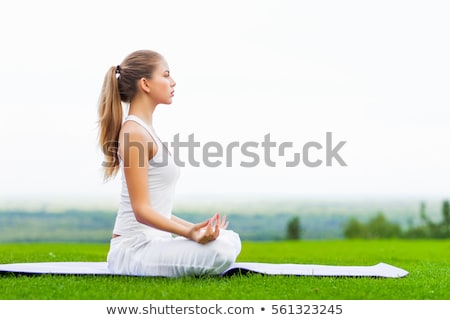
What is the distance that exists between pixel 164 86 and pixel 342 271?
1.83 meters

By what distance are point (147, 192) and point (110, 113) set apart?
65 centimetres

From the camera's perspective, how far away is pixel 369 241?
33.1ft

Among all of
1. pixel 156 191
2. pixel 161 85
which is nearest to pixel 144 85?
pixel 161 85

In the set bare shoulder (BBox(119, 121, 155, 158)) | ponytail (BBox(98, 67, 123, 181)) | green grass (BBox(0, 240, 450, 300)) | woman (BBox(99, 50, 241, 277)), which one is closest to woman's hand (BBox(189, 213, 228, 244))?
woman (BBox(99, 50, 241, 277))

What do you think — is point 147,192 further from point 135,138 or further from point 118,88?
point 118,88

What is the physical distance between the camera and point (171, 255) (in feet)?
13.2

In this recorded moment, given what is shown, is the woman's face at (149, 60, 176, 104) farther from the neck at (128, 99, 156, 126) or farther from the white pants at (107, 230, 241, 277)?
the white pants at (107, 230, 241, 277)

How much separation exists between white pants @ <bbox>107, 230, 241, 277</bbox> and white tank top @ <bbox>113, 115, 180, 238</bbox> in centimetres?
6

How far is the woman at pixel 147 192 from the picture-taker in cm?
393

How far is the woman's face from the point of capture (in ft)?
13.8

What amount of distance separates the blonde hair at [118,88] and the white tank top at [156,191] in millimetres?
122

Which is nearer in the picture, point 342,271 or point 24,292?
point 24,292

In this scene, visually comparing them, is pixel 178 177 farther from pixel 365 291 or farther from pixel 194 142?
pixel 194 142

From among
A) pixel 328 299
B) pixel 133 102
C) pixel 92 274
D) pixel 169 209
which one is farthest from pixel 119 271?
pixel 328 299
